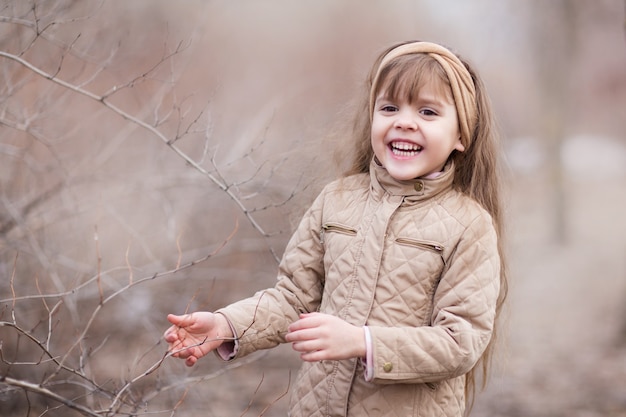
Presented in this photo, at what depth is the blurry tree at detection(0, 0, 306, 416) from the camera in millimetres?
3654

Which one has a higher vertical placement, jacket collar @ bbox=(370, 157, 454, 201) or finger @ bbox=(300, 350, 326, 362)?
jacket collar @ bbox=(370, 157, 454, 201)

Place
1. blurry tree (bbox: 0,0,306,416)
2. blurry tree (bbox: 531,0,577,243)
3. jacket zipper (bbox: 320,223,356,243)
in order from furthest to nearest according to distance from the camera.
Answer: blurry tree (bbox: 531,0,577,243), blurry tree (bbox: 0,0,306,416), jacket zipper (bbox: 320,223,356,243)

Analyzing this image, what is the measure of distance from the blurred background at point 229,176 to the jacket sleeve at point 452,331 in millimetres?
414

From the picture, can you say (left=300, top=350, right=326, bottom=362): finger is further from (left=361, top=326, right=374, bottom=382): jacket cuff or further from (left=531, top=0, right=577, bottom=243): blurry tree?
(left=531, top=0, right=577, bottom=243): blurry tree

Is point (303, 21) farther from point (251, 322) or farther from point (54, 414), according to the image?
point (251, 322)

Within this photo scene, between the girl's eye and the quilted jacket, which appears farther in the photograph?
the girl's eye

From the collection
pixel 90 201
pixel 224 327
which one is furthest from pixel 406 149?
pixel 90 201

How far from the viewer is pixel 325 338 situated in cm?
187

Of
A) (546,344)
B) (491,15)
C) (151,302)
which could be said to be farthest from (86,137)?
(491,15)

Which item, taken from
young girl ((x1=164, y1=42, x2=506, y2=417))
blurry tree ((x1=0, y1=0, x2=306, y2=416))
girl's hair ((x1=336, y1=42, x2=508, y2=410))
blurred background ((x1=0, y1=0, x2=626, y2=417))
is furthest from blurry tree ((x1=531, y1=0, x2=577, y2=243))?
young girl ((x1=164, y1=42, x2=506, y2=417))

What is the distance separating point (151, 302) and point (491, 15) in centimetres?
626

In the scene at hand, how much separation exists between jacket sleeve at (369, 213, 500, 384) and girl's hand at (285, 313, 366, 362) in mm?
48

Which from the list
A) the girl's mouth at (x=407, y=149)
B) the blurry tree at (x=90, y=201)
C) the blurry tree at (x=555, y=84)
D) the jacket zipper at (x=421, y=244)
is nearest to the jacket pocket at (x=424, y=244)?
the jacket zipper at (x=421, y=244)

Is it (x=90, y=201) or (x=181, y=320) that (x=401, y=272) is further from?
(x=90, y=201)
